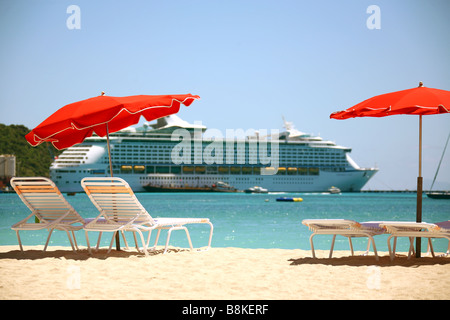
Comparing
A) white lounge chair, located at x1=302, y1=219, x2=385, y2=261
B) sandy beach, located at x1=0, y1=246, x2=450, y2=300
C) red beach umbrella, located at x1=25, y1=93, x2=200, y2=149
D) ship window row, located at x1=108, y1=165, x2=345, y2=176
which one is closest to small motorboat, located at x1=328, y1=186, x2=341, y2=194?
ship window row, located at x1=108, y1=165, x2=345, y2=176

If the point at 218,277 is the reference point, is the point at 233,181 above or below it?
below

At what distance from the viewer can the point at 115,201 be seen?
536 cm

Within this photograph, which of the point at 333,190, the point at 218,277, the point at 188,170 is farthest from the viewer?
the point at 333,190

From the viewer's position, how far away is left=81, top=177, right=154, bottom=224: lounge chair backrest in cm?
523

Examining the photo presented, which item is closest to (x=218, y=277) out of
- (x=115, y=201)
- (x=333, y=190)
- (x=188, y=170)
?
(x=115, y=201)

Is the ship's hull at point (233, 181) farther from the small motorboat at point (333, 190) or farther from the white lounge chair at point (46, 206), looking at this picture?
the white lounge chair at point (46, 206)

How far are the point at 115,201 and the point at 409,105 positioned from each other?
8.64 feet

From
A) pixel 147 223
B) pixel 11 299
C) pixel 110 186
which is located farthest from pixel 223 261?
pixel 11 299

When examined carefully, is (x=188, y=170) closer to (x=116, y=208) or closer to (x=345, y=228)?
A: (x=116, y=208)

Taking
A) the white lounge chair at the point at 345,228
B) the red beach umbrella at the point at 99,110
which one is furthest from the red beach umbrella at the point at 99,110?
the white lounge chair at the point at 345,228

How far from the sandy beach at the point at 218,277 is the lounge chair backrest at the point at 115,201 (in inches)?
13.9

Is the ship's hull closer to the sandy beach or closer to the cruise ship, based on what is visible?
the cruise ship
